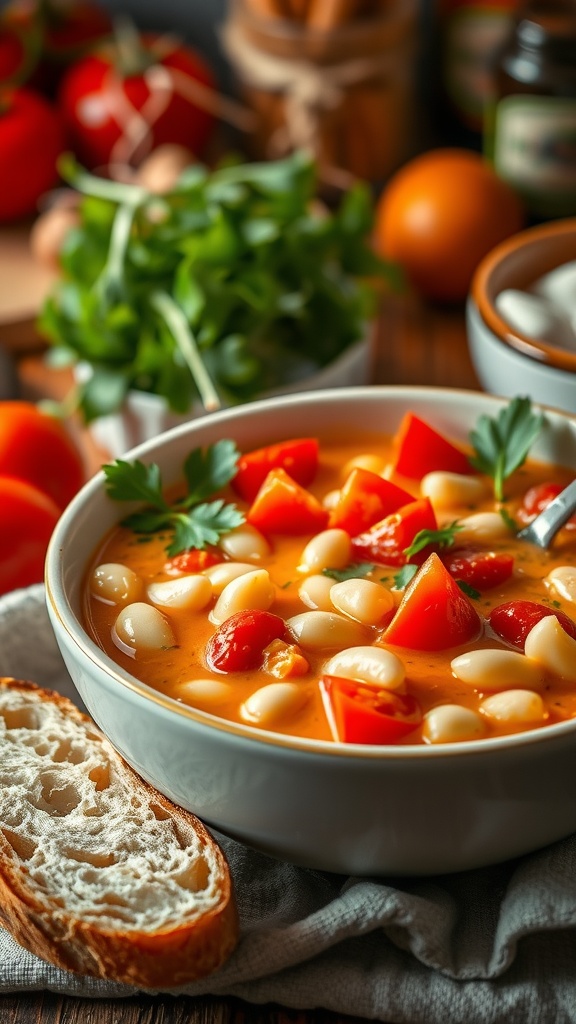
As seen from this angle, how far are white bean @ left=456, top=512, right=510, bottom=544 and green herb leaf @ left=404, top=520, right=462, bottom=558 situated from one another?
0.04 meters

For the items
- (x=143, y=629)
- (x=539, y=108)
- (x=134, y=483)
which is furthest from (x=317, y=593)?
(x=539, y=108)

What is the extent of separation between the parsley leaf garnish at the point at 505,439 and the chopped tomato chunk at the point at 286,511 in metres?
0.28

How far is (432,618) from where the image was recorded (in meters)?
1.51

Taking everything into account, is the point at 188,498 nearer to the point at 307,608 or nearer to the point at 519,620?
the point at 307,608

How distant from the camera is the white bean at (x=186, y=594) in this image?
5.32 ft

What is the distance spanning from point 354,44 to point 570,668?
7.34ft

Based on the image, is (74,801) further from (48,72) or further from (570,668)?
(48,72)

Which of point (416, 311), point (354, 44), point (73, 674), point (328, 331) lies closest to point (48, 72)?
point (354, 44)

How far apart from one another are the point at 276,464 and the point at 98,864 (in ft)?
2.18

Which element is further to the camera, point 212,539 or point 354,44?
point 354,44

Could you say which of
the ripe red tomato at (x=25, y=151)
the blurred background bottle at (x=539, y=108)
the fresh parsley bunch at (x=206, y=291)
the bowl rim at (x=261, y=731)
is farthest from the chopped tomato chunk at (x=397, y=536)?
the ripe red tomato at (x=25, y=151)

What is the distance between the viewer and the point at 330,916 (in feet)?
4.56

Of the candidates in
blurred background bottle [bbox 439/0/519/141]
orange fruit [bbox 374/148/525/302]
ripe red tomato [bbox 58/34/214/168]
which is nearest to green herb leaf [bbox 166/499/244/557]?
orange fruit [bbox 374/148/525/302]

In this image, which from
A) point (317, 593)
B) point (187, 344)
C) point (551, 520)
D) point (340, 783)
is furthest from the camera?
point (187, 344)
